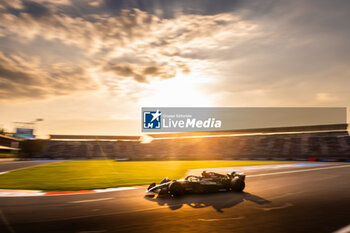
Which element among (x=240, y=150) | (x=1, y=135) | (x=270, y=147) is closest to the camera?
(x=270, y=147)

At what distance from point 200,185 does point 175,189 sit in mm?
1141

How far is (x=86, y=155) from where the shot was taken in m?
58.8

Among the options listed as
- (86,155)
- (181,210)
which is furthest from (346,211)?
(86,155)

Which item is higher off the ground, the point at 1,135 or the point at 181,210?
the point at 1,135

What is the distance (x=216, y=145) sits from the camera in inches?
2090

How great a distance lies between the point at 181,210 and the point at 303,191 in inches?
240

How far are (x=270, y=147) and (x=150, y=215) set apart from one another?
42.1 metres

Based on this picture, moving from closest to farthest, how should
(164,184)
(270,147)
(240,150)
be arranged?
1. (164,184)
2. (270,147)
3. (240,150)

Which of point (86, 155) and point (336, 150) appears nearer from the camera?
point (336, 150)

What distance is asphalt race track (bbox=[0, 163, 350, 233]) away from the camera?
17.5 ft

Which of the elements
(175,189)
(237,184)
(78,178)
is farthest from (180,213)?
(78,178)

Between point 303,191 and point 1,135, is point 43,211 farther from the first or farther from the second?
point 1,135

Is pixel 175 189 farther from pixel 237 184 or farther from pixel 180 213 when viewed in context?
pixel 237 184

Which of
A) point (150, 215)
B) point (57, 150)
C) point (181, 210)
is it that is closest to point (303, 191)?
point (181, 210)
